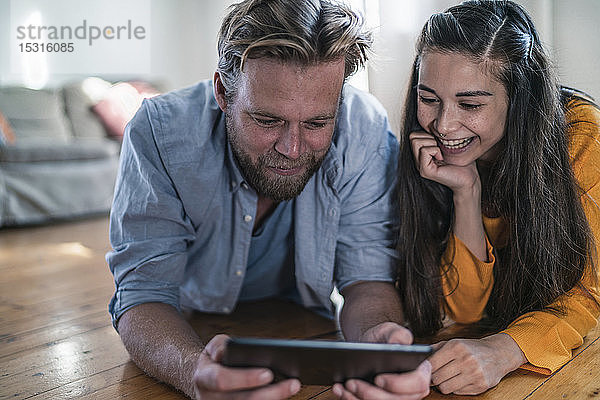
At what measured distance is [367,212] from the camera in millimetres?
1491

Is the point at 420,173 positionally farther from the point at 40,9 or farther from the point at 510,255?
the point at 40,9

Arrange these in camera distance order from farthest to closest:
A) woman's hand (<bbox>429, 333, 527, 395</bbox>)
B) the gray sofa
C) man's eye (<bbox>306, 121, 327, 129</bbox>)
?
the gray sofa, man's eye (<bbox>306, 121, 327, 129</bbox>), woman's hand (<bbox>429, 333, 527, 395</bbox>)

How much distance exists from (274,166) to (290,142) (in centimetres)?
9

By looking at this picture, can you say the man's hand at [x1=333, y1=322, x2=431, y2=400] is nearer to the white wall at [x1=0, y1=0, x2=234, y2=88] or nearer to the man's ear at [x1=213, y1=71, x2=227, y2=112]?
the man's ear at [x1=213, y1=71, x2=227, y2=112]

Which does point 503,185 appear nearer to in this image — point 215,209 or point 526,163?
point 526,163

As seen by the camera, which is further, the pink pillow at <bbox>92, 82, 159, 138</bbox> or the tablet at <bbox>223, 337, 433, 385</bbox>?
the pink pillow at <bbox>92, 82, 159, 138</bbox>

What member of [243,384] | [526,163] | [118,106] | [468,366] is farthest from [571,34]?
[118,106]

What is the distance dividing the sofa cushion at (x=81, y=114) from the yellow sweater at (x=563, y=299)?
3.39m

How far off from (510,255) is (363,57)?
56 cm

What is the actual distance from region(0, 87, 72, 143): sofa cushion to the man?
271 centimetres

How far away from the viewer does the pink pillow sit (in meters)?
4.28

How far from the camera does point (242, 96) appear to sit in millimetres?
1262

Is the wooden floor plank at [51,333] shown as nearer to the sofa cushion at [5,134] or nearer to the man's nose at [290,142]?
the man's nose at [290,142]

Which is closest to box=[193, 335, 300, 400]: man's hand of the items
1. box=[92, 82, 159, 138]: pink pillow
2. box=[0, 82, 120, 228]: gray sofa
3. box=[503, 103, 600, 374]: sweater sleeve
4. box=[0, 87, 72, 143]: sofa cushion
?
box=[503, 103, 600, 374]: sweater sleeve
